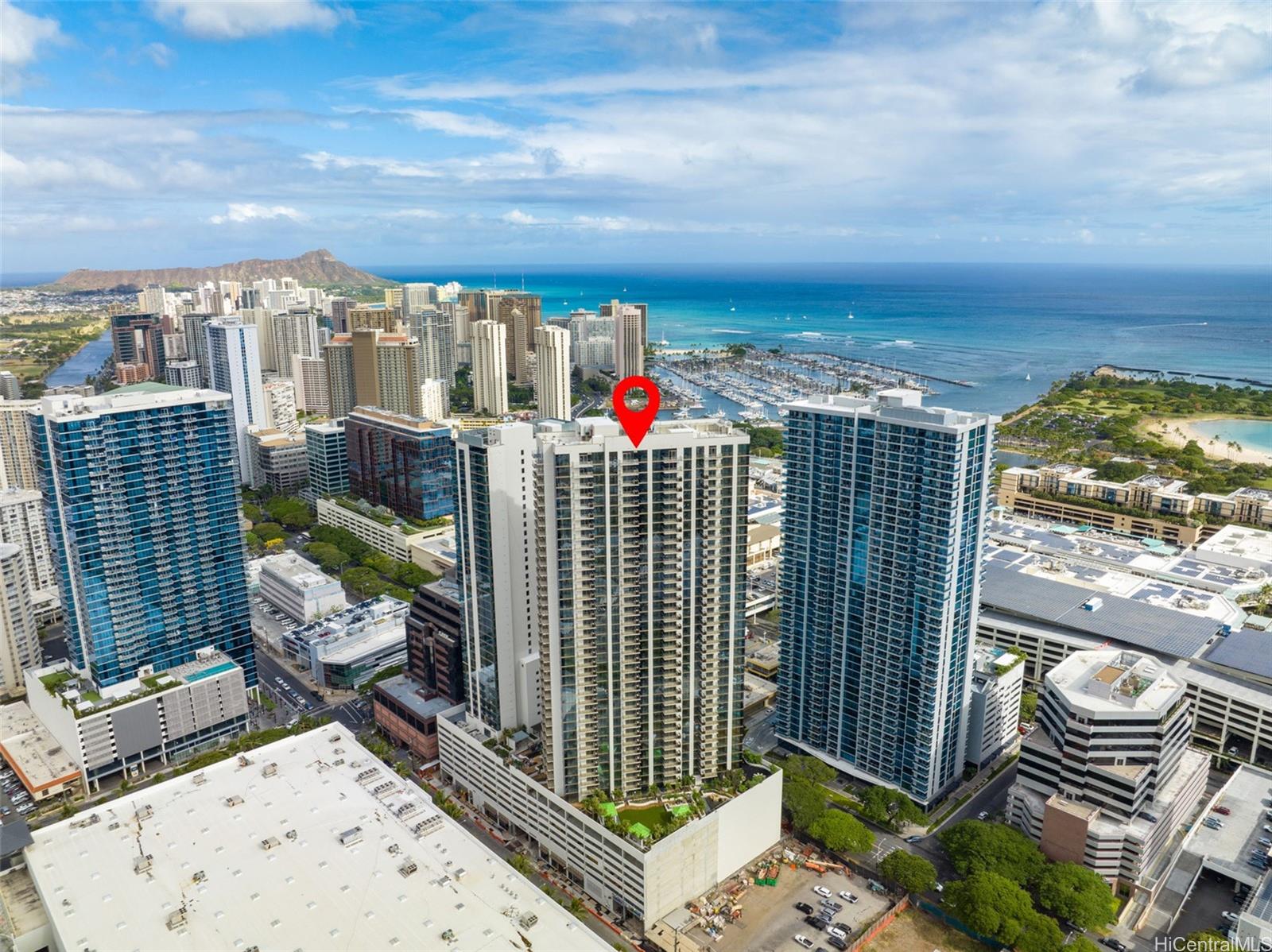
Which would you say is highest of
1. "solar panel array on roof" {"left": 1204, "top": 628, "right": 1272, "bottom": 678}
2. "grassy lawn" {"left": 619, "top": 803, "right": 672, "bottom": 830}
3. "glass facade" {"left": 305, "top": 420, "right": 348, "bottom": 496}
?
"glass facade" {"left": 305, "top": 420, "right": 348, "bottom": 496}

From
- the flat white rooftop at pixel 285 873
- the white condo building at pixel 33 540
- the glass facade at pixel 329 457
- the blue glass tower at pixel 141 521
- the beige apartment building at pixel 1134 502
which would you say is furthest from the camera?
the glass facade at pixel 329 457

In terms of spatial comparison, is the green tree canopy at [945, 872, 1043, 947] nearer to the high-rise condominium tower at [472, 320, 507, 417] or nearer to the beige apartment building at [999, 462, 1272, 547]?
the beige apartment building at [999, 462, 1272, 547]

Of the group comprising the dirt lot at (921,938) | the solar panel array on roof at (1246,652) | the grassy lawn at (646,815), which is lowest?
the dirt lot at (921,938)

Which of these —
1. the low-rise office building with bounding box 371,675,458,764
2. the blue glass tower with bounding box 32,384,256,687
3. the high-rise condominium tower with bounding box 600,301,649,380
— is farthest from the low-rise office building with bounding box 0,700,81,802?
the high-rise condominium tower with bounding box 600,301,649,380

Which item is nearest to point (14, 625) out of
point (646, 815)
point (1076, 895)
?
point (646, 815)

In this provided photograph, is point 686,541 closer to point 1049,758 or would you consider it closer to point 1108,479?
point 1049,758

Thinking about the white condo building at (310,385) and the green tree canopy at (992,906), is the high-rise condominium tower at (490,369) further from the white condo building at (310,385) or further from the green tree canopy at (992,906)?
the green tree canopy at (992,906)

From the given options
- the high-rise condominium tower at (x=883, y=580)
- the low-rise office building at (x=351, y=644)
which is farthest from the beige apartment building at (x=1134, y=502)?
the low-rise office building at (x=351, y=644)
